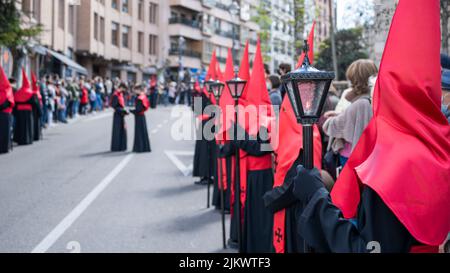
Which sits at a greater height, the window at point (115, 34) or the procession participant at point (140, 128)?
the window at point (115, 34)

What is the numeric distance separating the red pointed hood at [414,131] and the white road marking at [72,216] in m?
4.65

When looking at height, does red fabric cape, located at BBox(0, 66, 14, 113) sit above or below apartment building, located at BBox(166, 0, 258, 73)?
below

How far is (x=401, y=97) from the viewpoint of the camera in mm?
2381

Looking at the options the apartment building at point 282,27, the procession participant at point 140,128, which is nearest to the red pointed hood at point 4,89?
the procession participant at point 140,128

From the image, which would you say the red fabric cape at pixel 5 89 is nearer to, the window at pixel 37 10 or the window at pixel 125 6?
the window at pixel 37 10

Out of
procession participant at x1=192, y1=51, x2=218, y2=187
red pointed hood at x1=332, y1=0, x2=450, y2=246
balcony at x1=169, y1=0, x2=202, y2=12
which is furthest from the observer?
balcony at x1=169, y1=0, x2=202, y2=12

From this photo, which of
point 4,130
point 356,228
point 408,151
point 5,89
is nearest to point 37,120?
point 4,130

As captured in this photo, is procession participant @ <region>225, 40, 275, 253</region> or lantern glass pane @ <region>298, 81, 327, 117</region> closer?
lantern glass pane @ <region>298, 81, 327, 117</region>

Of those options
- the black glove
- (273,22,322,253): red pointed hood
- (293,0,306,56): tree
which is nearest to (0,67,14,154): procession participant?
(293,0,306,56): tree

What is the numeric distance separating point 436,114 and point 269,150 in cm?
331

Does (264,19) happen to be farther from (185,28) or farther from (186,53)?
(186,53)

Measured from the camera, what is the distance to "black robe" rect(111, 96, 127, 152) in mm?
16745

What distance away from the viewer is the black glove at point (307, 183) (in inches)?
109

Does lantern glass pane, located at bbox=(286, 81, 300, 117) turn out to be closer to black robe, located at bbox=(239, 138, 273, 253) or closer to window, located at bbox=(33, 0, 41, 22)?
black robe, located at bbox=(239, 138, 273, 253)
